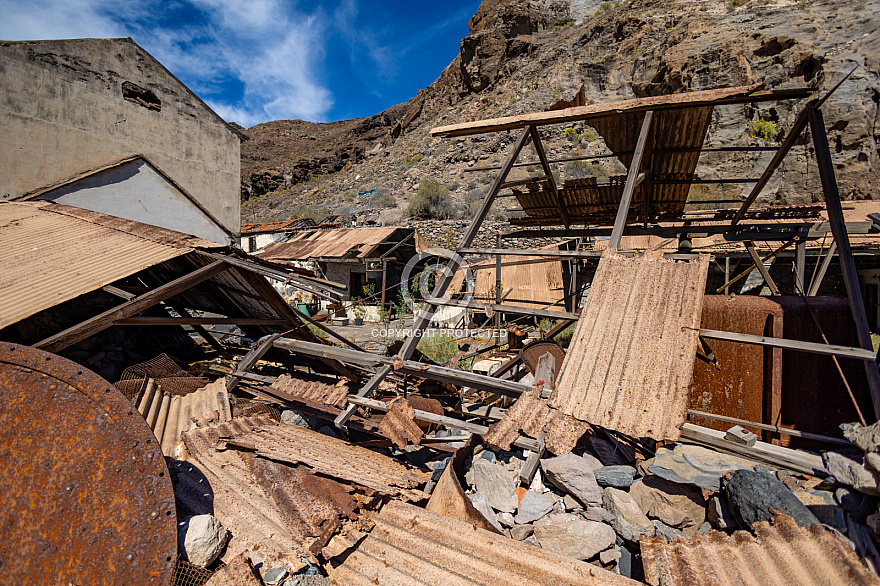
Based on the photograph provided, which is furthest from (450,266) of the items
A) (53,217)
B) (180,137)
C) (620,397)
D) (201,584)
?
(180,137)

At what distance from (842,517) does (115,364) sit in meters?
7.30

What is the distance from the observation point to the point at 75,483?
238 cm

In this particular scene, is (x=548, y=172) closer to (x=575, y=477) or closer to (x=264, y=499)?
(x=575, y=477)

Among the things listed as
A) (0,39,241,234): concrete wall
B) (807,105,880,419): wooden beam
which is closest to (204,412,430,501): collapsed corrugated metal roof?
(807,105,880,419): wooden beam

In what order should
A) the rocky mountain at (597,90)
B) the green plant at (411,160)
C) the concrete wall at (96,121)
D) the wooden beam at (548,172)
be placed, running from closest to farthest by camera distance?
the wooden beam at (548,172) < the concrete wall at (96,121) < the rocky mountain at (597,90) < the green plant at (411,160)

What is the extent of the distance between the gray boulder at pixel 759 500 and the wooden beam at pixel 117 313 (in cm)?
534

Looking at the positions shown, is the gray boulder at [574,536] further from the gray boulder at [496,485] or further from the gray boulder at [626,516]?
the gray boulder at [496,485]

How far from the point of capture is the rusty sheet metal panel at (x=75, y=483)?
219 cm

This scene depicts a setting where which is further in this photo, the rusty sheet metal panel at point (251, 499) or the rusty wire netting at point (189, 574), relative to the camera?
the rusty sheet metal panel at point (251, 499)

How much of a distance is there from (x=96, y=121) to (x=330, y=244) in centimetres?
1100

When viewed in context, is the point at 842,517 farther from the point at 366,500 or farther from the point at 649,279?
the point at 366,500

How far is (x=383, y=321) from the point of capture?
693 inches

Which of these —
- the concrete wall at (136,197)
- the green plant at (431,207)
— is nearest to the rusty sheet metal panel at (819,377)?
the concrete wall at (136,197)

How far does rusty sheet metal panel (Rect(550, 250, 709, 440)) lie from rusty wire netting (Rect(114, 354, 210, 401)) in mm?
4459
